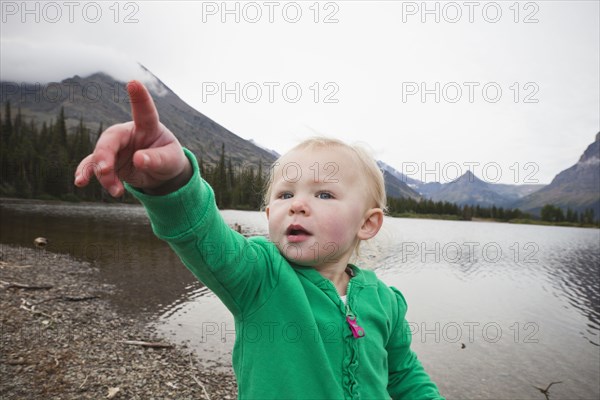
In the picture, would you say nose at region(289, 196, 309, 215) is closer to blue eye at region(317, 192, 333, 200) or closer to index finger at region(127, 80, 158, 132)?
blue eye at region(317, 192, 333, 200)

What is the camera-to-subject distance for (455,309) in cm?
1709

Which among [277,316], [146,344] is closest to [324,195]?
[277,316]

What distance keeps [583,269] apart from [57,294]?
128 feet

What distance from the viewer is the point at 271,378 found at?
71.8 inches

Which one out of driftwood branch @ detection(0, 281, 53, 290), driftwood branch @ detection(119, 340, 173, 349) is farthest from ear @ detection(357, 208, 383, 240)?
driftwood branch @ detection(0, 281, 53, 290)

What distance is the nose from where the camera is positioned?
1985 mm

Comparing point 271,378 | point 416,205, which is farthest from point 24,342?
point 416,205

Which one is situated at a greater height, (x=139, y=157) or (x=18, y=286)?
(x=139, y=157)

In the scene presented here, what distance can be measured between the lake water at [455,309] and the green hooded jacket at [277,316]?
3.91 feet

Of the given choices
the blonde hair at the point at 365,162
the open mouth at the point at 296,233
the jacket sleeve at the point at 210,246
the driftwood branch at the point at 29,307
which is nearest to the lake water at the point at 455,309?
the blonde hair at the point at 365,162

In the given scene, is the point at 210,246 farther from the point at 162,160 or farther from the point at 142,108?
the point at 142,108

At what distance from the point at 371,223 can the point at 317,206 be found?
60 cm

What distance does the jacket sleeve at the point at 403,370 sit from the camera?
2551mm

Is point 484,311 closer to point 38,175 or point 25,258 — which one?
point 25,258
